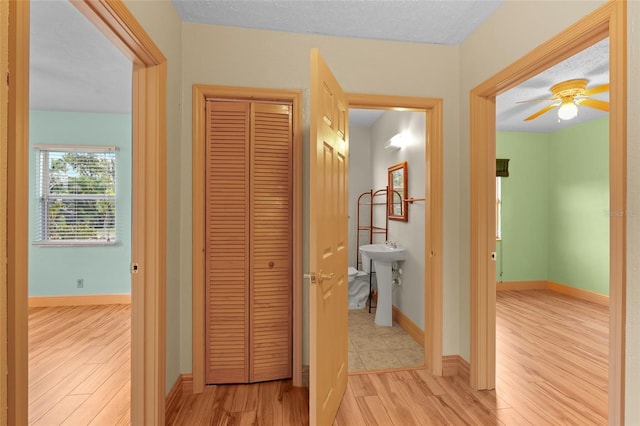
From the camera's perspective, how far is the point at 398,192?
3.71 meters

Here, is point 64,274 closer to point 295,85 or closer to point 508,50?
point 295,85

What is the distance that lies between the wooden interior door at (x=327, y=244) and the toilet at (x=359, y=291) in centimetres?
181

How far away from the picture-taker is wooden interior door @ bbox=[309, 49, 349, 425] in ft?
5.08

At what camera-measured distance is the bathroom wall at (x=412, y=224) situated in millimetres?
3039

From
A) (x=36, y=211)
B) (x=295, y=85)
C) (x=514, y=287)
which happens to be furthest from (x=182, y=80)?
(x=514, y=287)

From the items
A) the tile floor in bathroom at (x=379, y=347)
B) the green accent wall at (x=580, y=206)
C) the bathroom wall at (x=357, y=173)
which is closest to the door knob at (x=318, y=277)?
the tile floor in bathroom at (x=379, y=347)

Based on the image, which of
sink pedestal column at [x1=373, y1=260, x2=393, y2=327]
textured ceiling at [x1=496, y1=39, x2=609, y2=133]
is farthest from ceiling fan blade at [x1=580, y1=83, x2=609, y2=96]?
sink pedestal column at [x1=373, y1=260, x2=393, y2=327]

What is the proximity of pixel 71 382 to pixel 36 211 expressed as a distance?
2736 millimetres

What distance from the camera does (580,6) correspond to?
58.5 inches

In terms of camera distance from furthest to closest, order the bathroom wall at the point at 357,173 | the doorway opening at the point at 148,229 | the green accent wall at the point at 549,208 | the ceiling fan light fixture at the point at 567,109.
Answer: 1. the bathroom wall at the point at 357,173
2. the green accent wall at the point at 549,208
3. the ceiling fan light fixture at the point at 567,109
4. the doorway opening at the point at 148,229

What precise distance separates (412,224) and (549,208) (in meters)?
3.16

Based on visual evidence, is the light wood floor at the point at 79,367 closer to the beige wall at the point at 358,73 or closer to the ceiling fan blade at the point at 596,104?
the beige wall at the point at 358,73

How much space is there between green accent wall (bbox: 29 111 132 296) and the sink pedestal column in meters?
3.26

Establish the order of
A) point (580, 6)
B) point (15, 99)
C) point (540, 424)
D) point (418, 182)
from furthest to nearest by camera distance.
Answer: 1. point (418, 182)
2. point (540, 424)
3. point (580, 6)
4. point (15, 99)
